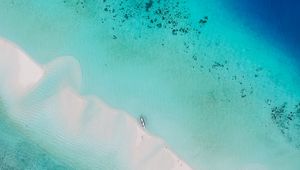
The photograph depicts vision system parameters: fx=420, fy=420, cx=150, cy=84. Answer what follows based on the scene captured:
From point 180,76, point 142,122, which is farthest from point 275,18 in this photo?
point 142,122

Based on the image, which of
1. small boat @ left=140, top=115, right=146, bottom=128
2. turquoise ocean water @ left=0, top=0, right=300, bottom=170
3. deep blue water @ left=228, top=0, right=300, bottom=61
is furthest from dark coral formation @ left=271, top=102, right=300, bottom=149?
small boat @ left=140, top=115, right=146, bottom=128

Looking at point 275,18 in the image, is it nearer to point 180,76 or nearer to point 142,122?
point 180,76

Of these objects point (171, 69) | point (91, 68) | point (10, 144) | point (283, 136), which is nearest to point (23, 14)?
point (91, 68)

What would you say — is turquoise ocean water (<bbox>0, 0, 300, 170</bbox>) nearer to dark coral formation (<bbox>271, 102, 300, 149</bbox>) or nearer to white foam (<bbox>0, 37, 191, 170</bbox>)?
dark coral formation (<bbox>271, 102, 300, 149</bbox>)

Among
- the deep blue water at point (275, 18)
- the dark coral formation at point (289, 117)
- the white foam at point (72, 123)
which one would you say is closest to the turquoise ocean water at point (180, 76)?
the dark coral formation at point (289, 117)

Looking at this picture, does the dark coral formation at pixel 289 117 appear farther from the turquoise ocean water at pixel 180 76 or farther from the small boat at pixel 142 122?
the small boat at pixel 142 122

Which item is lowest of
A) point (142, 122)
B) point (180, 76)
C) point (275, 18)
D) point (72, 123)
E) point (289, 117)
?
point (72, 123)
